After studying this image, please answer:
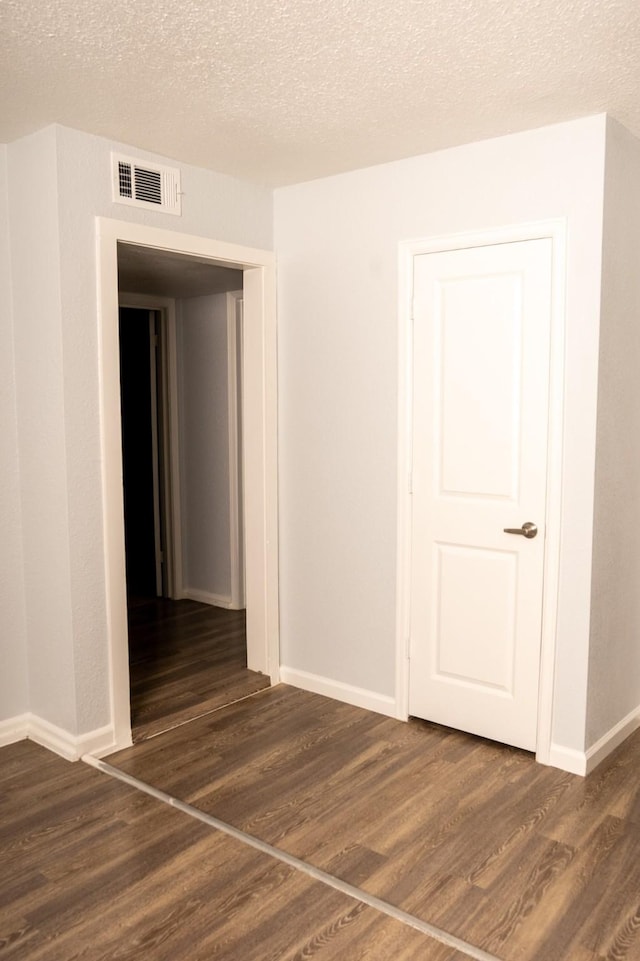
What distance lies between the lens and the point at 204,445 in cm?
578

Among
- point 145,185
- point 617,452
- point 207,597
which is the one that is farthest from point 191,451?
point 617,452

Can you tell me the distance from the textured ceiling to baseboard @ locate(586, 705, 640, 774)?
2.44 metres

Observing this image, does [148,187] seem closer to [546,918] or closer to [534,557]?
[534,557]

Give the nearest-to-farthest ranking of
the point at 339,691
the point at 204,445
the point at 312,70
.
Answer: the point at 312,70 < the point at 339,691 < the point at 204,445

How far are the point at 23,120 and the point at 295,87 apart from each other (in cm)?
109

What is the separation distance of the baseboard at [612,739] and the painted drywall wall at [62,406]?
2.02 metres

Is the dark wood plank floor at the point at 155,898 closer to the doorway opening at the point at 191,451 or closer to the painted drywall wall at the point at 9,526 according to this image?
the painted drywall wall at the point at 9,526

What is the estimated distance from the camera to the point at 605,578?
3.15 meters

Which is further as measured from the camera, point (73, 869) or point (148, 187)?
point (148, 187)

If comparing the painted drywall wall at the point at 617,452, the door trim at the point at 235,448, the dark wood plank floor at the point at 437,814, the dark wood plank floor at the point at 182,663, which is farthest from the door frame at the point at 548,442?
the door trim at the point at 235,448

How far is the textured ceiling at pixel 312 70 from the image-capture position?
2.14 metres

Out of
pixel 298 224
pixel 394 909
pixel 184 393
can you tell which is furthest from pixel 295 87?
pixel 184 393

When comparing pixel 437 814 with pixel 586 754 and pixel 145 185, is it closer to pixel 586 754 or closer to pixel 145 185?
pixel 586 754

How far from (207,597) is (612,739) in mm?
3297
